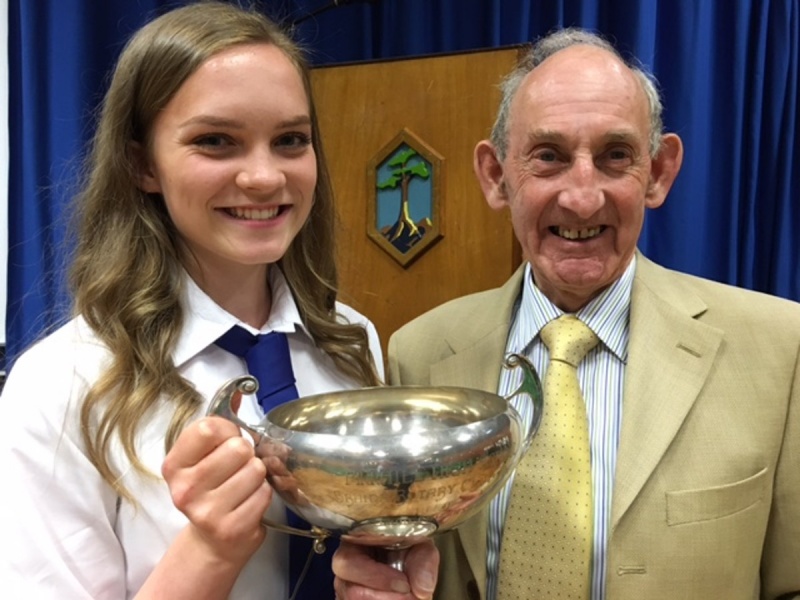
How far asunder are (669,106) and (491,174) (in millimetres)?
977

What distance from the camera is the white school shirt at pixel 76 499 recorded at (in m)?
0.80

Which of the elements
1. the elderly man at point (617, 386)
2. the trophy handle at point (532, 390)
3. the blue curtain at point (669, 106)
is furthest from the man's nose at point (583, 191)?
the blue curtain at point (669, 106)

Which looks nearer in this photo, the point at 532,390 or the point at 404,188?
the point at 532,390

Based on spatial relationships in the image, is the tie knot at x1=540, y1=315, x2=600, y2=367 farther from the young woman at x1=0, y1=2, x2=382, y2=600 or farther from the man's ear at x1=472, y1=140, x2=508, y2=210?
the young woman at x1=0, y1=2, x2=382, y2=600

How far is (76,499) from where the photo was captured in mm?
814

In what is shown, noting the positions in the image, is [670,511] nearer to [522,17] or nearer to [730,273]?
[730,273]

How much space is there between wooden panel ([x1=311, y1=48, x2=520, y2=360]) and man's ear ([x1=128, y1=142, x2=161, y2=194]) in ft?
2.43

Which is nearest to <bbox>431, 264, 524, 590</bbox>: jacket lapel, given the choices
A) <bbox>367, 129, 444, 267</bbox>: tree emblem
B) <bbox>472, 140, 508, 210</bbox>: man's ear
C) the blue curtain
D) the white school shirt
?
<bbox>472, 140, 508, 210</bbox>: man's ear

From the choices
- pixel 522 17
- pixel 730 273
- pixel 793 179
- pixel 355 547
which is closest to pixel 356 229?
pixel 522 17

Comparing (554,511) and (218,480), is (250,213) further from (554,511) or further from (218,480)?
(554,511)

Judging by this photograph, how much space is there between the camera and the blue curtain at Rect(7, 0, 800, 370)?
1.93 metres

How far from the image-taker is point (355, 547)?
776 millimetres

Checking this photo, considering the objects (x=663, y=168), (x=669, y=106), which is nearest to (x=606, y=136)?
(x=663, y=168)

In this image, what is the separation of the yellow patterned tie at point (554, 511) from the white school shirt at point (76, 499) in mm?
302
